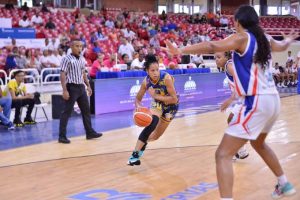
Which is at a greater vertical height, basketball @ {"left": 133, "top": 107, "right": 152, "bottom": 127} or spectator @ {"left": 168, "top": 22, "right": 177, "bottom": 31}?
spectator @ {"left": 168, "top": 22, "right": 177, "bottom": 31}

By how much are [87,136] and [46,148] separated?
41.2 inches

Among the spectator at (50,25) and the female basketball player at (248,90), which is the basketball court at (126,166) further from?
the spectator at (50,25)

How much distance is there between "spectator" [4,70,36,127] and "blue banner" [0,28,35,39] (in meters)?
5.96

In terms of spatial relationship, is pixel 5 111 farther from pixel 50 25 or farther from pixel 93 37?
pixel 93 37

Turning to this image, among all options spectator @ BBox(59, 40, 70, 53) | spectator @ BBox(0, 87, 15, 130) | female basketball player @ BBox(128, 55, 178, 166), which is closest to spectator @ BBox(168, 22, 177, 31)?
spectator @ BBox(59, 40, 70, 53)

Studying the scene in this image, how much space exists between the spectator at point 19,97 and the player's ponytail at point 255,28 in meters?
7.48

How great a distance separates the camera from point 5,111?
10.5m

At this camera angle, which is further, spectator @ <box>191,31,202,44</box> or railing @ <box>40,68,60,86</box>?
spectator @ <box>191,31,202,44</box>

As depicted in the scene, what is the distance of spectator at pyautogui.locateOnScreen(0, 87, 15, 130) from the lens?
408 inches

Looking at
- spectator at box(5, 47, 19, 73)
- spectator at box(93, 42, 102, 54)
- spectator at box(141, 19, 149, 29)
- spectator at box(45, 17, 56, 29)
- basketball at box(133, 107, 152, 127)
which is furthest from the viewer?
spectator at box(141, 19, 149, 29)

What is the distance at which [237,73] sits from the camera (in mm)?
4199

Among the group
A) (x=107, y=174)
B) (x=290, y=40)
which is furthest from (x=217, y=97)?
(x=290, y=40)

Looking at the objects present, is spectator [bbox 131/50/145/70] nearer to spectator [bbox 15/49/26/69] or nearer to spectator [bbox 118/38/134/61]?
spectator [bbox 118/38/134/61]

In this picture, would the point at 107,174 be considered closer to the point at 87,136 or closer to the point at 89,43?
the point at 87,136
